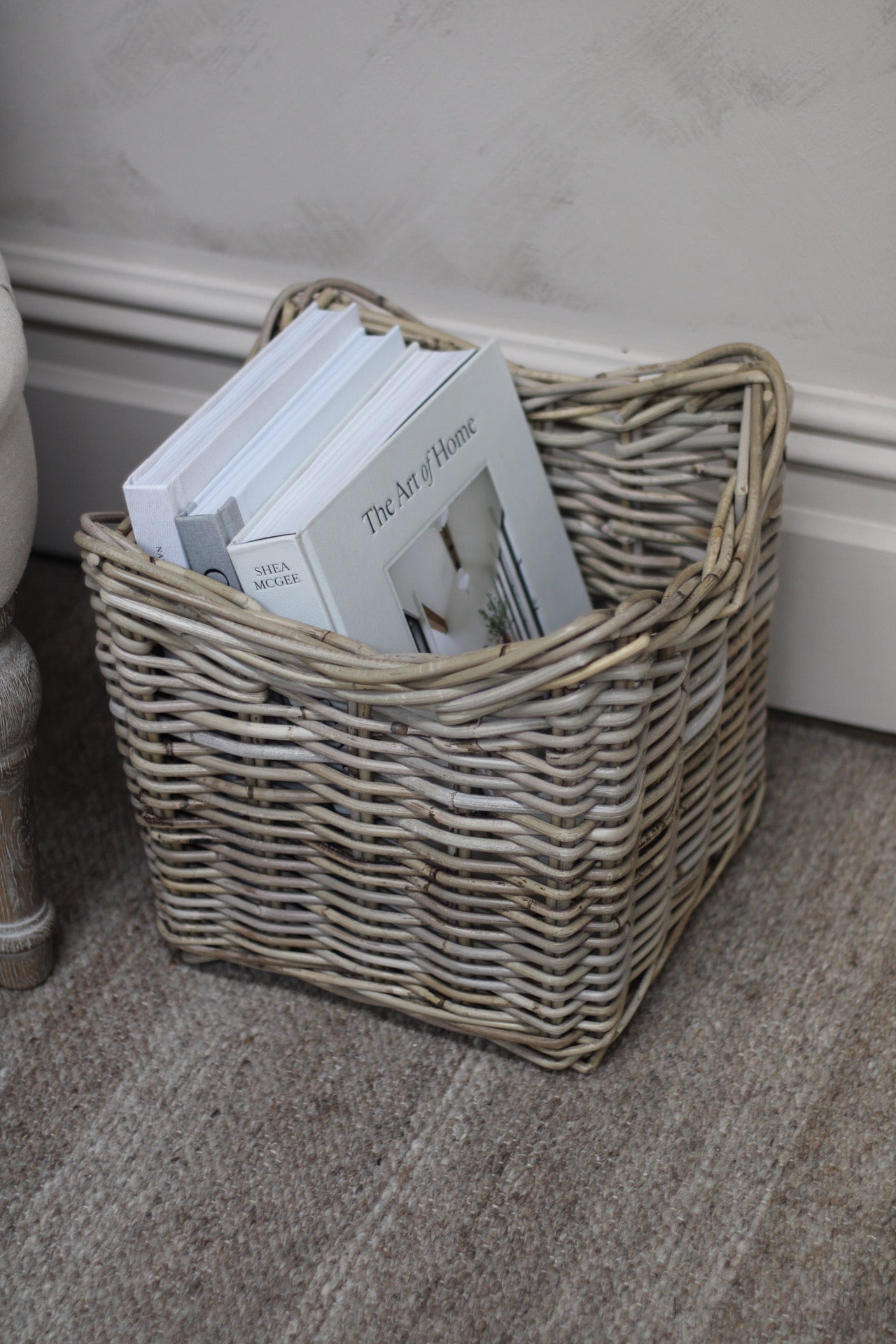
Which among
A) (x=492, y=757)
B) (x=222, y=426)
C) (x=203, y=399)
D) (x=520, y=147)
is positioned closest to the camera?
(x=492, y=757)

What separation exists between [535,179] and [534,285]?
72 mm

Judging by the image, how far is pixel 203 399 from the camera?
1021mm

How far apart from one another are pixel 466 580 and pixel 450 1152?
313 mm

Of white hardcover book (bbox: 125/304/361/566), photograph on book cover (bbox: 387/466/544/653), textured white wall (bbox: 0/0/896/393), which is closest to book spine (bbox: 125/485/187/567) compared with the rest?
white hardcover book (bbox: 125/304/361/566)

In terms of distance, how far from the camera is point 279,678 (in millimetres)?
581

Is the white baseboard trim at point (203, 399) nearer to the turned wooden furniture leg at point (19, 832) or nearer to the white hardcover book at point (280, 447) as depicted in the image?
the white hardcover book at point (280, 447)

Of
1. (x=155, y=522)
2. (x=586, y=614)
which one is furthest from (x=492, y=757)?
(x=155, y=522)

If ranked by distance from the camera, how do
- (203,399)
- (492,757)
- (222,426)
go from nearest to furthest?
(492,757) → (222,426) → (203,399)

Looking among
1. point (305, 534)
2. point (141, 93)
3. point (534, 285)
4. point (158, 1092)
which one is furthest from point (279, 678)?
point (141, 93)

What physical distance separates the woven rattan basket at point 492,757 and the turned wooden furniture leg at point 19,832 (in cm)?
5

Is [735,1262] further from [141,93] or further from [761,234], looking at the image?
[141,93]

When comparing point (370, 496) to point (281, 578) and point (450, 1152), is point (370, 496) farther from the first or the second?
point (450, 1152)

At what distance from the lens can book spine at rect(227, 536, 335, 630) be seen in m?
0.60

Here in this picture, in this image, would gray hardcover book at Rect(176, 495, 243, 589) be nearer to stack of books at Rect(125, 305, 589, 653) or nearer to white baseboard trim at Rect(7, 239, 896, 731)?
stack of books at Rect(125, 305, 589, 653)
